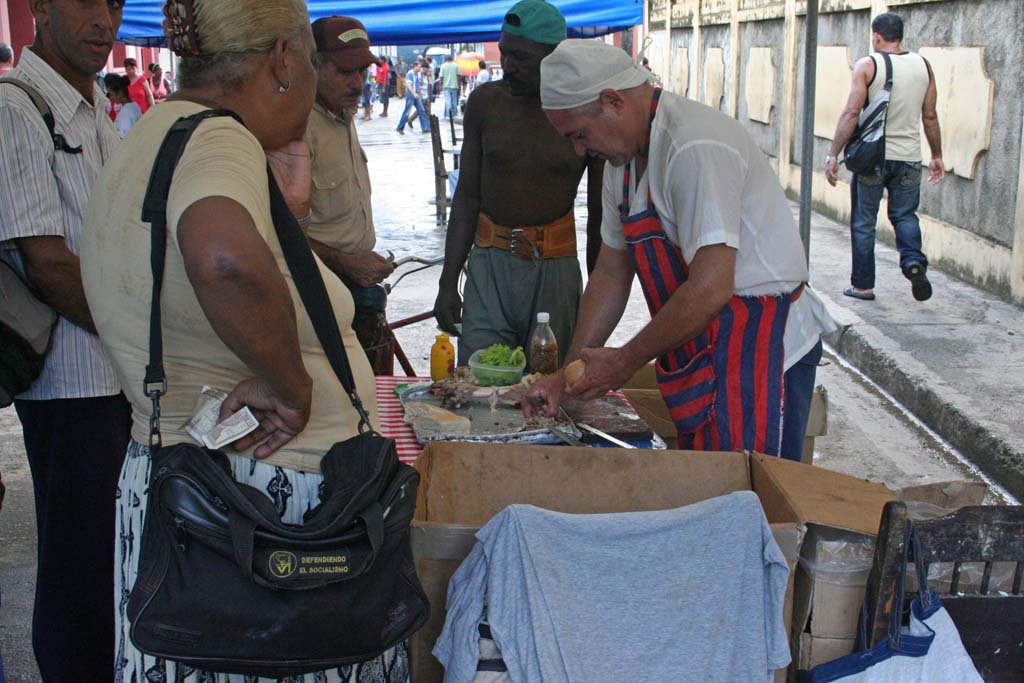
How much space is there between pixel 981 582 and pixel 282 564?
155cm

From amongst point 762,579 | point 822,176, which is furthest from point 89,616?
point 822,176

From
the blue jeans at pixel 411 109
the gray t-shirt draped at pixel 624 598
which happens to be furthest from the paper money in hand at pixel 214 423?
the blue jeans at pixel 411 109

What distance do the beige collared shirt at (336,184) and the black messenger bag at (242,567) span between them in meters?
2.55

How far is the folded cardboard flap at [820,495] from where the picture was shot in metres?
2.30

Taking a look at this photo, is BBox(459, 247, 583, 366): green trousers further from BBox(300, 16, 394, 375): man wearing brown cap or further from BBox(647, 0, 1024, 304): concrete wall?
BBox(647, 0, 1024, 304): concrete wall

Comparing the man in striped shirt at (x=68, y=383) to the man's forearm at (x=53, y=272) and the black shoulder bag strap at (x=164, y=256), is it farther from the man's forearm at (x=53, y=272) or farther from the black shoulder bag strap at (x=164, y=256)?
the black shoulder bag strap at (x=164, y=256)

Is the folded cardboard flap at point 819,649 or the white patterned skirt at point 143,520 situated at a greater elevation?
the white patterned skirt at point 143,520

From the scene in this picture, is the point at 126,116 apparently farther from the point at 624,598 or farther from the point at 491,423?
the point at 624,598

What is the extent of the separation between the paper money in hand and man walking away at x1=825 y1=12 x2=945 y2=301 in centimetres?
672

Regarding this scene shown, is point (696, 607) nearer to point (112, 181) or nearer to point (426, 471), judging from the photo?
point (426, 471)

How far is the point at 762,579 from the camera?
217 cm

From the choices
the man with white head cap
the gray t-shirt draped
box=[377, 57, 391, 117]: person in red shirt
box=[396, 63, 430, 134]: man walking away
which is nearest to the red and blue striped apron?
the man with white head cap

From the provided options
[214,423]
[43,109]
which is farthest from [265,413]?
[43,109]

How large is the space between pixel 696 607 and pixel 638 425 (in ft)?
3.51
